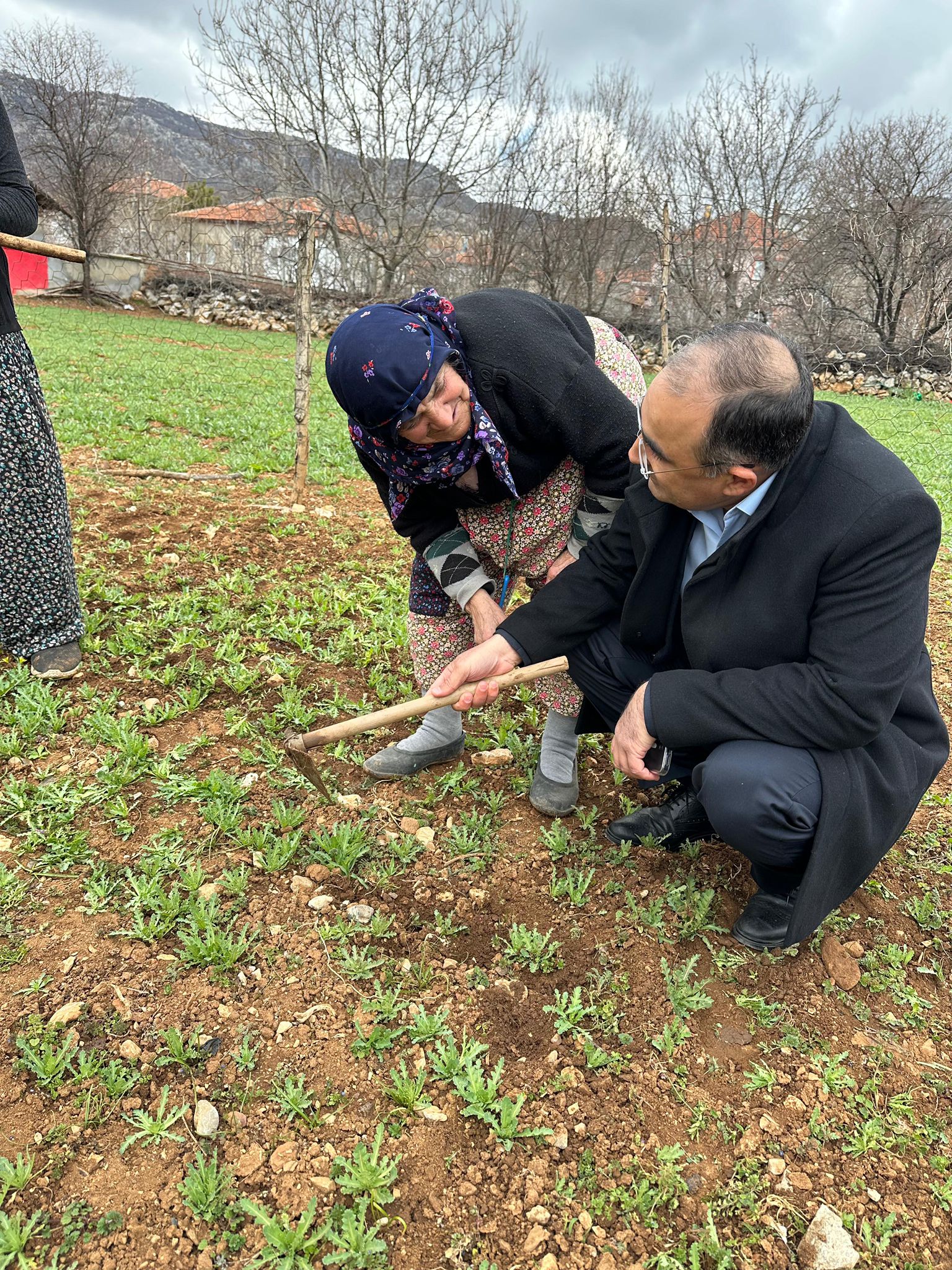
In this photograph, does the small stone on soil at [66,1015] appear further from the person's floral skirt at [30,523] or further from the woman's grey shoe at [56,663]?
the person's floral skirt at [30,523]

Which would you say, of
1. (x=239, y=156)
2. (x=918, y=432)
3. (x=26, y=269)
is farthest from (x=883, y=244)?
(x=26, y=269)

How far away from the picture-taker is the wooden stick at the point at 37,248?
2531 millimetres

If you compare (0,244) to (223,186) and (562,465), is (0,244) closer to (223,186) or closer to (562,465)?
(562,465)

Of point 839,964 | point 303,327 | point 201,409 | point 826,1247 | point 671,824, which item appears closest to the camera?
point 826,1247

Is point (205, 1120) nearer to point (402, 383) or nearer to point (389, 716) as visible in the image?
point (389, 716)

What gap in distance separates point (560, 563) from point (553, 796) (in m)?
0.71

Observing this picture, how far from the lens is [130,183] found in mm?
29812

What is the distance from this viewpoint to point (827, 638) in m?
1.64

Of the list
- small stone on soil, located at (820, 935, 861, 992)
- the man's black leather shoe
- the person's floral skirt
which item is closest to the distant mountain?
the person's floral skirt

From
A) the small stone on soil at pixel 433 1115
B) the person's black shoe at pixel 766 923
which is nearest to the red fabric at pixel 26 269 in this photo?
the small stone on soil at pixel 433 1115

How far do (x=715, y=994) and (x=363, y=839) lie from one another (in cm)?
100

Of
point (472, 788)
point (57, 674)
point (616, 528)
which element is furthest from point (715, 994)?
point (57, 674)

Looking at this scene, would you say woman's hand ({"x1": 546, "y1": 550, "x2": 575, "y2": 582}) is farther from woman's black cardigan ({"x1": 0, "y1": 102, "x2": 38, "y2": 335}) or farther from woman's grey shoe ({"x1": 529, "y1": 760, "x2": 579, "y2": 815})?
woman's black cardigan ({"x1": 0, "y1": 102, "x2": 38, "y2": 335})

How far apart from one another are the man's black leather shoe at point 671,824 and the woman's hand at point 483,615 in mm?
672
